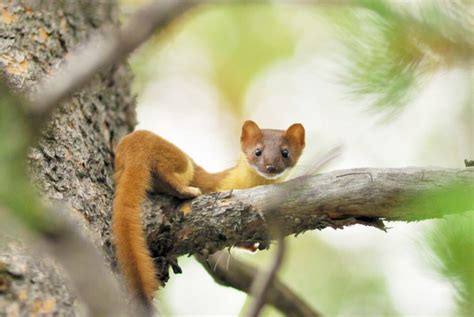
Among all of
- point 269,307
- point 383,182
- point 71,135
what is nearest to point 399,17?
point 383,182

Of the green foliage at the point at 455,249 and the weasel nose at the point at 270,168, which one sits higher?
the weasel nose at the point at 270,168

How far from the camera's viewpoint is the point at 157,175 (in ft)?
13.7

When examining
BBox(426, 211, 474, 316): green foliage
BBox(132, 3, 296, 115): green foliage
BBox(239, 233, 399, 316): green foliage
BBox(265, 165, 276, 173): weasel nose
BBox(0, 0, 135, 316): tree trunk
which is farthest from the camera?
BBox(132, 3, 296, 115): green foliage

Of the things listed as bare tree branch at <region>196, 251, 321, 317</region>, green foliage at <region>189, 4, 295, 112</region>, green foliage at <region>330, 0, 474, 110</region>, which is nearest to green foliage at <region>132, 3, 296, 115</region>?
green foliage at <region>189, 4, 295, 112</region>

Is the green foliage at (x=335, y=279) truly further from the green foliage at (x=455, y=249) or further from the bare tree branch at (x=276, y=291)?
the green foliage at (x=455, y=249)

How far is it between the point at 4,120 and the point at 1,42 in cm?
277

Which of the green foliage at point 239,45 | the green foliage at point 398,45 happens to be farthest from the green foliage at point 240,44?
the green foliage at point 398,45

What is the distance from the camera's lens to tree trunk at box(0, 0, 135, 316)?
2471 millimetres

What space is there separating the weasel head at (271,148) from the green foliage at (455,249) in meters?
3.01

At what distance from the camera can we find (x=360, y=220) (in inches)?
137

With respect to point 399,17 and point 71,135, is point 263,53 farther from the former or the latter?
point 399,17

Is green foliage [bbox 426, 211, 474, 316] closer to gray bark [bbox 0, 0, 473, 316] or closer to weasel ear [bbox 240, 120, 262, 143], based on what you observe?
gray bark [bbox 0, 0, 473, 316]

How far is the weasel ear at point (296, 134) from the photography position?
17.8 ft

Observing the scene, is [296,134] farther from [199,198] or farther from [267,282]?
[267,282]
